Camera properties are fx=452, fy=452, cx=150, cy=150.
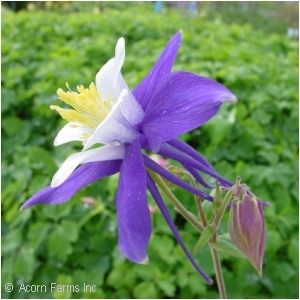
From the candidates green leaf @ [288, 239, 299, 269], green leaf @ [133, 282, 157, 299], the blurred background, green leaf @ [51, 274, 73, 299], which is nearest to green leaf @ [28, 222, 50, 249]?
the blurred background

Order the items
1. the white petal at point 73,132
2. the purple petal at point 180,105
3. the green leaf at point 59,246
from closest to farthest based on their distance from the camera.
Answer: the purple petal at point 180,105 < the white petal at point 73,132 < the green leaf at point 59,246

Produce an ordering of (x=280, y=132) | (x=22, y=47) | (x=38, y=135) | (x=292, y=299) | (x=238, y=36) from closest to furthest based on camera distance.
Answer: (x=292, y=299) → (x=280, y=132) → (x=38, y=135) → (x=22, y=47) → (x=238, y=36)

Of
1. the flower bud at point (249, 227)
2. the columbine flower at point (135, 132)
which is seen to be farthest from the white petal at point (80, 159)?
the flower bud at point (249, 227)

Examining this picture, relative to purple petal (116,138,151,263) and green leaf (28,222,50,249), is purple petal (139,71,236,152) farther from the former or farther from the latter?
green leaf (28,222,50,249)

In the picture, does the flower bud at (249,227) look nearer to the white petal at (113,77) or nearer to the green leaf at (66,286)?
the white petal at (113,77)

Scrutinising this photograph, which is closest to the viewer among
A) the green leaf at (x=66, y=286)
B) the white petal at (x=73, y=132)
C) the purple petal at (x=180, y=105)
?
the purple petal at (x=180, y=105)

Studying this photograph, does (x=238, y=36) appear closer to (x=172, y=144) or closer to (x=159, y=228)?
(x=159, y=228)

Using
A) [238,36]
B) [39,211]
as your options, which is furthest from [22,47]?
[39,211]
